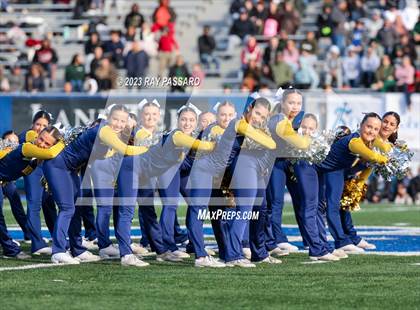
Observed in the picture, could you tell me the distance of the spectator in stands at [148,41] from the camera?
23938 millimetres

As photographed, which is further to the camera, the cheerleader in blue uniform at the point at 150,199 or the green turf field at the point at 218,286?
the cheerleader in blue uniform at the point at 150,199

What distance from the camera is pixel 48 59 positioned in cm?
2441

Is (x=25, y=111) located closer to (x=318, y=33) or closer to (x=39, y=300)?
(x=318, y=33)

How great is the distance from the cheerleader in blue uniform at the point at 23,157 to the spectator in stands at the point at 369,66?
486 inches

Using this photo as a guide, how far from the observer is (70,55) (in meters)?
25.7

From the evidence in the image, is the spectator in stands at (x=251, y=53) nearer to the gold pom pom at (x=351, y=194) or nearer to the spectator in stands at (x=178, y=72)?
the spectator in stands at (x=178, y=72)

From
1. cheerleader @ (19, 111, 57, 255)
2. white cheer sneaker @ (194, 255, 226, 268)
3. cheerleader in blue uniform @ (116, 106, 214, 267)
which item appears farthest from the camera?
cheerleader @ (19, 111, 57, 255)

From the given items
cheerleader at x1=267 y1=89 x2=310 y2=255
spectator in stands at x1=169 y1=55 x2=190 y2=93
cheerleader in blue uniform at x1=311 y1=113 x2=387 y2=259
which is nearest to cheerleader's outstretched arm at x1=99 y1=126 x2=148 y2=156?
cheerleader at x1=267 y1=89 x2=310 y2=255

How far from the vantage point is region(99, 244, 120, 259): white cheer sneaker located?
11573 millimetres

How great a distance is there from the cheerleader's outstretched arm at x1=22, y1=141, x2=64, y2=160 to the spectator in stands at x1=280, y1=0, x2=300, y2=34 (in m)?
14.0

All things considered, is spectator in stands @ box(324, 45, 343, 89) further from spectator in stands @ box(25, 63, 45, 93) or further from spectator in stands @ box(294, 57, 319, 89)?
spectator in stands @ box(25, 63, 45, 93)

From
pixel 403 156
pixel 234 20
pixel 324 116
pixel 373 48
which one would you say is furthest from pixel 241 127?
pixel 234 20

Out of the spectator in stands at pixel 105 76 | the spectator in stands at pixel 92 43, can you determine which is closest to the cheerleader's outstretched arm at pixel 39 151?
the spectator in stands at pixel 105 76

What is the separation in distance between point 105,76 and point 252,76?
2753mm
